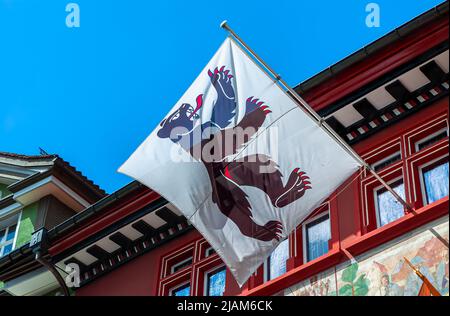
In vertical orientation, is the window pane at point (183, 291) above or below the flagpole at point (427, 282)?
above

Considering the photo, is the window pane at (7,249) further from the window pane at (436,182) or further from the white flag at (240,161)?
the window pane at (436,182)

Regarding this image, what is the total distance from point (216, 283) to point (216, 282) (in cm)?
2

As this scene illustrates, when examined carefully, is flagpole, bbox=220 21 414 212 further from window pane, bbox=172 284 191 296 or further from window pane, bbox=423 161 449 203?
window pane, bbox=172 284 191 296

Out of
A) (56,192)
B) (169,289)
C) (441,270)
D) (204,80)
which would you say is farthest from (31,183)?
(441,270)

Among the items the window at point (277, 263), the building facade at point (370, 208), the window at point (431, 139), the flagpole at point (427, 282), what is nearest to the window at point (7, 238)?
the building facade at point (370, 208)

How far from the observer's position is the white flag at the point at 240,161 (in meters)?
16.8

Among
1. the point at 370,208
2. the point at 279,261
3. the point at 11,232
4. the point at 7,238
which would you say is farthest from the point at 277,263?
the point at 11,232

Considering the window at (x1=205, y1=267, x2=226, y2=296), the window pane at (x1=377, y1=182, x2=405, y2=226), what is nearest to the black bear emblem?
the window pane at (x1=377, y1=182, x2=405, y2=226)

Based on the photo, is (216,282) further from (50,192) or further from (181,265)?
(50,192)

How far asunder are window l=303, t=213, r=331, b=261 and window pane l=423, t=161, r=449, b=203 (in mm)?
1992

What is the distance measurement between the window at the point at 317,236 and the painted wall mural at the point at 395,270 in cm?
92

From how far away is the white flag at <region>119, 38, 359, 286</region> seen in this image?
55.2 feet

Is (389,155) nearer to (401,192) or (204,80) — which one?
(401,192)

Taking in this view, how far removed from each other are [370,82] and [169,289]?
570 centimetres
